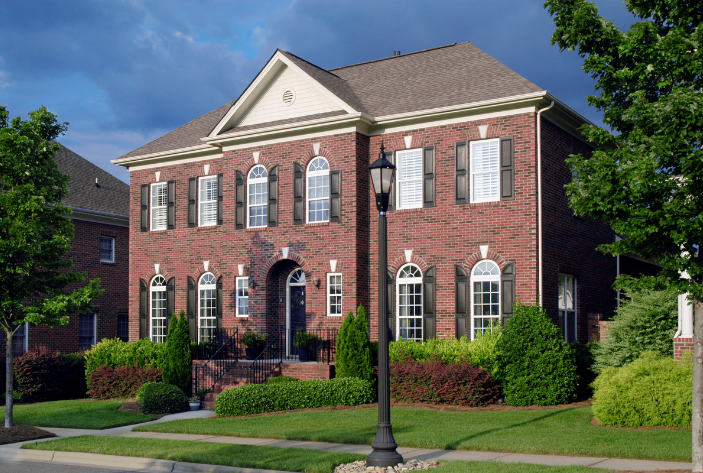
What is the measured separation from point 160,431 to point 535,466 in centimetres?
818

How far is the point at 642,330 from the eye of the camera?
17141mm

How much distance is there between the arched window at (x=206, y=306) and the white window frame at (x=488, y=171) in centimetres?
944

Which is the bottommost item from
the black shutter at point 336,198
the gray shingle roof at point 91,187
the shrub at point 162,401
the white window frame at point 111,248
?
the shrub at point 162,401

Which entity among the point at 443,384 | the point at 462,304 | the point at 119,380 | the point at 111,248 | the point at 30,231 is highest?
the point at 111,248

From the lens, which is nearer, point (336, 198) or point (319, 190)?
point (336, 198)

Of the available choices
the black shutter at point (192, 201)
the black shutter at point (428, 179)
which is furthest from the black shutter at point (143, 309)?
the black shutter at point (428, 179)

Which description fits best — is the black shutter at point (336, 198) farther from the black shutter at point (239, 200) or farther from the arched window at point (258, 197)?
the black shutter at point (239, 200)

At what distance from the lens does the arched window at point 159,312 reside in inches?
990

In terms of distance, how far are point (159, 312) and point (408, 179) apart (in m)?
10.3

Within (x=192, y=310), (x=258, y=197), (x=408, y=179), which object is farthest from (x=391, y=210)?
(x=192, y=310)

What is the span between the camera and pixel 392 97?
22.2 meters

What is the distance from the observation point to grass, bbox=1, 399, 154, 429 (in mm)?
16609

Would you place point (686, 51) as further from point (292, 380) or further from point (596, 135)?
point (292, 380)

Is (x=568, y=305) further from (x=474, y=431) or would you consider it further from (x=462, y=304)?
(x=474, y=431)
